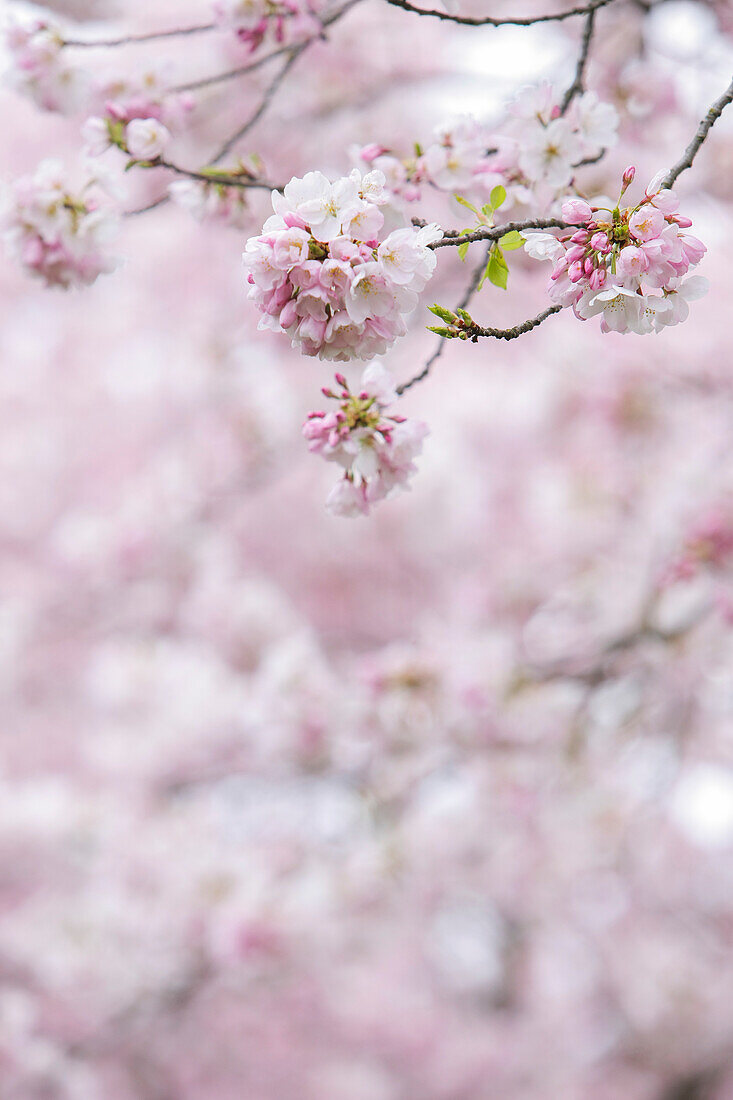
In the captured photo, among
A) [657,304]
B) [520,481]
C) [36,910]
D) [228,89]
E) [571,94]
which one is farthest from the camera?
[520,481]

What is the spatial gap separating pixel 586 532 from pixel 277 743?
2.48m

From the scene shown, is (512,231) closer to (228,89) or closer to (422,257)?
(422,257)

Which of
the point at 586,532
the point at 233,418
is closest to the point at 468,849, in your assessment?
the point at 586,532

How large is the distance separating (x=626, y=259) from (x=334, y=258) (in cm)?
26

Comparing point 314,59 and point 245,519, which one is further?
point 245,519

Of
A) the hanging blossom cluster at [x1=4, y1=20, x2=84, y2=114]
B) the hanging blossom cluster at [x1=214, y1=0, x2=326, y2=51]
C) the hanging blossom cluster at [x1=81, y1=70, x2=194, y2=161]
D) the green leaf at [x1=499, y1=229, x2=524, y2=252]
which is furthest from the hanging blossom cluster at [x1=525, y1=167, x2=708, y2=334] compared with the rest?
the hanging blossom cluster at [x1=4, y1=20, x2=84, y2=114]

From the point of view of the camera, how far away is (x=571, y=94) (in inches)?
47.0

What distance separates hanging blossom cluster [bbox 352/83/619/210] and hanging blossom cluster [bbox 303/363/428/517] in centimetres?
35

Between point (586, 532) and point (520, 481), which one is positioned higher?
point (520, 481)

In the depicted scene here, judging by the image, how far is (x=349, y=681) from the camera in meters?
3.15

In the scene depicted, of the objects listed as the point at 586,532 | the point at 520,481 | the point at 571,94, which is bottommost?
the point at 571,94

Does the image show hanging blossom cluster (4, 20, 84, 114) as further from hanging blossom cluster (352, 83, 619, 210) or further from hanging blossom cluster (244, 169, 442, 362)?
hanging blossom cluster (244, 169, 442, 362)

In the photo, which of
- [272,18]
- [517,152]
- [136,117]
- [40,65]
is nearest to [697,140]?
[517,152]

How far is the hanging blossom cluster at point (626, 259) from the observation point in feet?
2.59
